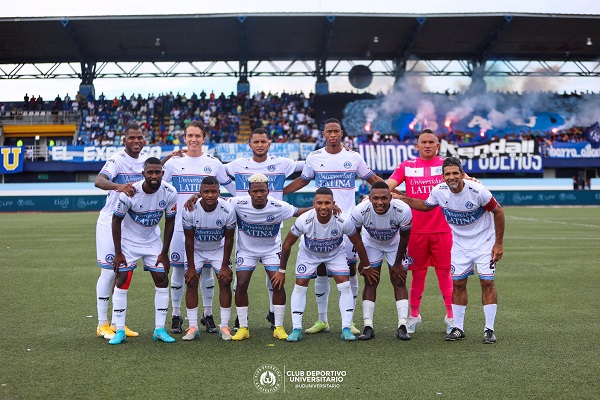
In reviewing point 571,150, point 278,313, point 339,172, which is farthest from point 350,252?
point 571,150

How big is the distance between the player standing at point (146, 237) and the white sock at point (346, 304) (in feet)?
6.04

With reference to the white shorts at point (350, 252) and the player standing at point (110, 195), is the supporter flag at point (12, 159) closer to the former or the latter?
the player standing at point (110, 195)

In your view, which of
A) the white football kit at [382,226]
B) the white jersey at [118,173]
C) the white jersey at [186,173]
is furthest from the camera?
the white jersey at [186,173]

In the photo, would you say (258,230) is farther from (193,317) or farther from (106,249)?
(106,249)

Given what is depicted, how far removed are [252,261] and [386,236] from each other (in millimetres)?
1554

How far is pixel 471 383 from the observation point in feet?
18.0

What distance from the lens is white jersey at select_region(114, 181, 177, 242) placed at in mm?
7398

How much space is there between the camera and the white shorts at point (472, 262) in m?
7.38

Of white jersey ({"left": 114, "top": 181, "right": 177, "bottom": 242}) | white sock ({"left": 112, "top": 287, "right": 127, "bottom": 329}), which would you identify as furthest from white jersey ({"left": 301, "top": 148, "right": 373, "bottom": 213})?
white sock ({"left": 112, "top": 287, "right": 127, "bottom": 329})

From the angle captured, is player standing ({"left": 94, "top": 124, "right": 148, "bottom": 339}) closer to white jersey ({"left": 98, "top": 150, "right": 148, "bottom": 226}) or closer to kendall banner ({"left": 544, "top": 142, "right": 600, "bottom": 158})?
white jersey ({"left": 98, "top": 150, "right": 148, "bottom": 226})

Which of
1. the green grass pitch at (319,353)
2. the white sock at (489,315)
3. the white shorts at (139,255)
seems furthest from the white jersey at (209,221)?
the white sock at (489,315)

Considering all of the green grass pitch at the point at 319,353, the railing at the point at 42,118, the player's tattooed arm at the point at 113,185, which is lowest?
the green grass pitch at the point at 319,353

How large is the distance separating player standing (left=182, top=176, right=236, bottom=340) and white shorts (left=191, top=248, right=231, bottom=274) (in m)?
0.02

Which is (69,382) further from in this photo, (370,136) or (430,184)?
(370,136)
